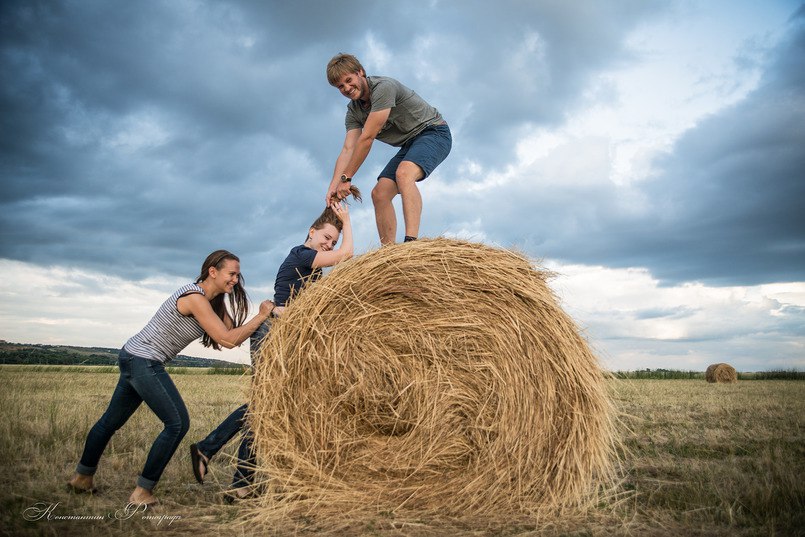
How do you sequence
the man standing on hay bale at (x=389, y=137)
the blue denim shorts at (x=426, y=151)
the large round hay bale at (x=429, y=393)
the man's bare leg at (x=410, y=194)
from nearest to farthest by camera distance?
the large round hay bale at (x=429, y=393)
the man's bare leg at (x=410, y=194)
the man standing on hay bale at (x=389, y=137)
the blue denim shorts at (x=426, y=151)

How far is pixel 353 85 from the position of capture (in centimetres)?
495

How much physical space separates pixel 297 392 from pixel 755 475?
11.6ft

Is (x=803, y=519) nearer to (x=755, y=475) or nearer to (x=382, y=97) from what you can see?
(x=755, y=475)

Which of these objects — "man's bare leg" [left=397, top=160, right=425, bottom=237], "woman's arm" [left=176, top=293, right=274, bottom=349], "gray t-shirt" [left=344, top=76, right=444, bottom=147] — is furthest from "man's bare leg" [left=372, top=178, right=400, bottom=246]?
"woman's arm" [left=176, top=293, right=274, bottom=349]

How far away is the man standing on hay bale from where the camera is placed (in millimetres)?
4902

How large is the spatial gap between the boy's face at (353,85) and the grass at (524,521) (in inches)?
94.9

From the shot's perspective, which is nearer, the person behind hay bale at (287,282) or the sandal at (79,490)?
the person behind hay bale at (287,282)

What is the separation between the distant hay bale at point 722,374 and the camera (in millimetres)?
22125

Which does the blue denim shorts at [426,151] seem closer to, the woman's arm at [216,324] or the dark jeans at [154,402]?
the woman's arm at [216,324]

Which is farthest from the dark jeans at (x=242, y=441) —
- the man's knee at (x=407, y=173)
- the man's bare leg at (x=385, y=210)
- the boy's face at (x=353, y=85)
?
the boy's face at (x=353, y=85)

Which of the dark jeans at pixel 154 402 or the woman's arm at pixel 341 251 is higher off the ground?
the woman's arm at pixel 341 251

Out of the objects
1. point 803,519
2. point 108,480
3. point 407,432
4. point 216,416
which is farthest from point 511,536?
point 216,416

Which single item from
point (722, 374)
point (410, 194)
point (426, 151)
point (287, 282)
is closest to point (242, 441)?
point (287, 282)

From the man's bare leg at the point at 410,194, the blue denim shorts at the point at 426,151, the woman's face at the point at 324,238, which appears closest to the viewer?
the woman's face at the point at 324,238
